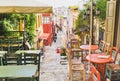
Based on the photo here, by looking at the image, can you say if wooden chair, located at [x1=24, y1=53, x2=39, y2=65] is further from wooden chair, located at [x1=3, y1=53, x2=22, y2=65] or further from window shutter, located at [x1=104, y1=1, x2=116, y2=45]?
window shutter, located at [x1=104, y1=1, x2=116, y2=45]

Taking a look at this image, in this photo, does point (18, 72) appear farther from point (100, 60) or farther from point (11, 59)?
point (100, 60)

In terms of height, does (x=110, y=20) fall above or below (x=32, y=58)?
above

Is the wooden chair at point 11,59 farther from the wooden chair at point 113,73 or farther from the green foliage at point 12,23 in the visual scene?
the green foliage at point 12,23

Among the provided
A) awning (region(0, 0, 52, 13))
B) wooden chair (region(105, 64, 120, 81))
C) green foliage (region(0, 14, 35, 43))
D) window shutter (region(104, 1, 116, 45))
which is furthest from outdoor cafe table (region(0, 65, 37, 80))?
window shutter (region(104, 1, 116, 45))

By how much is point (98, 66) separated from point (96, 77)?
3604mm

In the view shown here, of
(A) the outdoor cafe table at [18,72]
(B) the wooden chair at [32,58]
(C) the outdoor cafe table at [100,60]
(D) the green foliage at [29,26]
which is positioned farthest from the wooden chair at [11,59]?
(D) the green foliage at [29,26]

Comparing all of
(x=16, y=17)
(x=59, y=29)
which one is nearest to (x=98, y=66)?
(x=16, y=17)

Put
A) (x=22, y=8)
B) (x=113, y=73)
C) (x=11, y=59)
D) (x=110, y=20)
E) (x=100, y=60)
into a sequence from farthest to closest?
(x=110, y=20)
(x=100, y=60)
(x=113, y=73)
(x=22, y=8)
(x=11, y=59)

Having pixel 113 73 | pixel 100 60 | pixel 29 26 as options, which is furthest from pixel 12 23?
pixel 113 73

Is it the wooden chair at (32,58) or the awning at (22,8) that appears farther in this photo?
the awning at (22,8)

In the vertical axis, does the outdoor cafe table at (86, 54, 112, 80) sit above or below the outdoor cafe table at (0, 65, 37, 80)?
below

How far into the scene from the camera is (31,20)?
13641 millimetres

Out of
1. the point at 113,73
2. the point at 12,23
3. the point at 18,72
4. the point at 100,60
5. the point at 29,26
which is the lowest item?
the point at 113,73

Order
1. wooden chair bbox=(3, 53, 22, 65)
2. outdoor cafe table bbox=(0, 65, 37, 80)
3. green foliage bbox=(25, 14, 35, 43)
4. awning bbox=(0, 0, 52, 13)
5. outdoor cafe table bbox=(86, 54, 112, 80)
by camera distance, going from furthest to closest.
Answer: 1. green foliage bbox=(25, 14, 35, 43)
2. outdoor cafe table bbox=(86, 54, 112, 80)
3. awning bbox=(0, 0, 52, 13)
4. wooden chair bbox=(3, 53, 22, 65)
5. outdoor cafe table bbox=(0, 65, 37, 80)
